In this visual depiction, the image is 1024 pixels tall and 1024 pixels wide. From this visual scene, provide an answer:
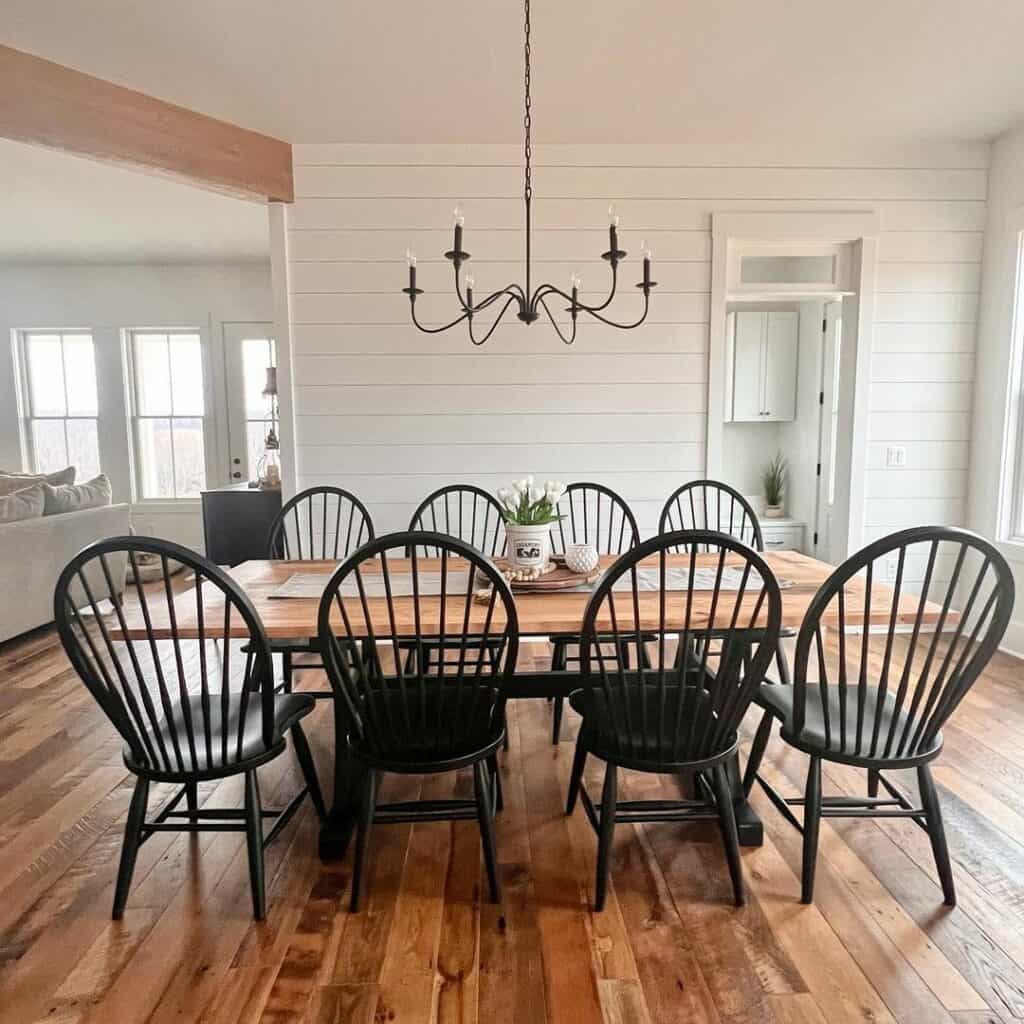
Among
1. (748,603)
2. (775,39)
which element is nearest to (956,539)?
(748,603)

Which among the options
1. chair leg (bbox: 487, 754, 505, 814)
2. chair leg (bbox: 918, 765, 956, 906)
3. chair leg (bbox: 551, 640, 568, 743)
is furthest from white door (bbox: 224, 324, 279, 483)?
chair leg (bbox: 918, 765, 956, 906)

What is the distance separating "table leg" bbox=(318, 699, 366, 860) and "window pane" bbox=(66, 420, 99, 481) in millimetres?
5691

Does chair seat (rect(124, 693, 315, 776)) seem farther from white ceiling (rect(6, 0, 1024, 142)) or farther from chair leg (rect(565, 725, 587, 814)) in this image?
white ceiling (rect(6, 0, 1024, 142))

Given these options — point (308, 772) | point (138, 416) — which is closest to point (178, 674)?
point (308, 772)

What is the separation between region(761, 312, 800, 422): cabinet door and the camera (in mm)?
5418

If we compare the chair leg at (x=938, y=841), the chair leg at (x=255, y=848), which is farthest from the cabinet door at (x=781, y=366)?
the chair leg at (x=255, y=848)

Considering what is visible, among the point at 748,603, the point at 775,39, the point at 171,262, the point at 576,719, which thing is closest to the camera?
the point at 748,603

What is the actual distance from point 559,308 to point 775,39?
1.57 m

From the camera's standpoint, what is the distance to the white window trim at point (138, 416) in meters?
6.51

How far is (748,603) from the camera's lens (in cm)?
207

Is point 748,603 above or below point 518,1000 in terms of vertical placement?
above

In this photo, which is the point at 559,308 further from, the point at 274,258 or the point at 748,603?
the point at 748,603

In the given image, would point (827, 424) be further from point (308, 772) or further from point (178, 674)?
point (178, 674)

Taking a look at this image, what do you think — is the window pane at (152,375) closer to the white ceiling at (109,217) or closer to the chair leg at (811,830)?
the white ceiling at (109,217)
